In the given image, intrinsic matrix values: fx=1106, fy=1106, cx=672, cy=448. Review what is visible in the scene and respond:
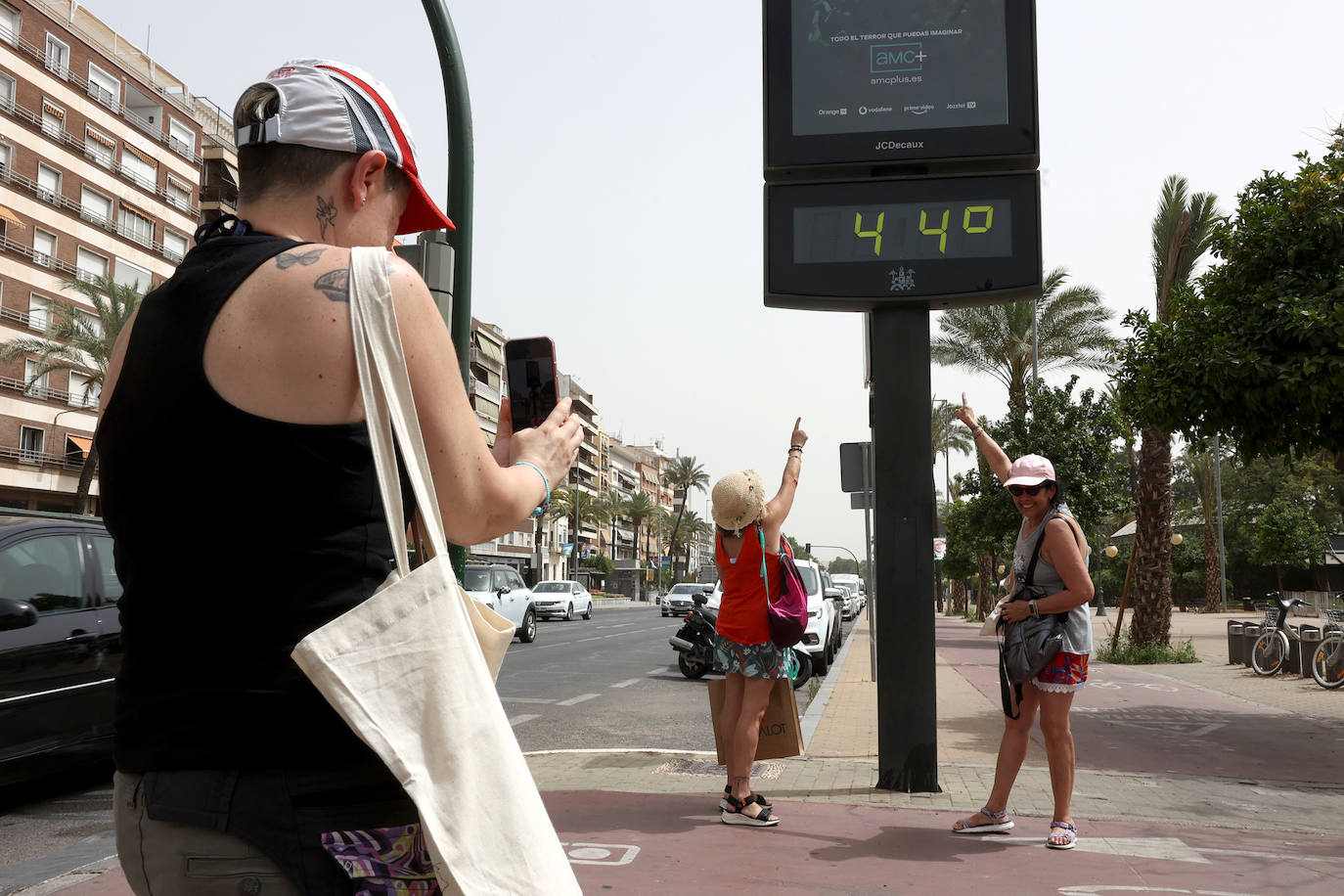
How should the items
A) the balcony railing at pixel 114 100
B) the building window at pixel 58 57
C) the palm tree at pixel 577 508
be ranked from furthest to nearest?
the palm tree at pixel 577 508 < the building window at pixel 58 57 < the balcony railing at pixel 114 100

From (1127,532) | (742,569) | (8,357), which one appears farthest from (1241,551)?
(742,569)

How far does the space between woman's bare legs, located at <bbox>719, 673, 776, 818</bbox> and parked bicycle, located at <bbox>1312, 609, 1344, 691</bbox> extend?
37.5 feet

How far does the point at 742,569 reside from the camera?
583 centimetres

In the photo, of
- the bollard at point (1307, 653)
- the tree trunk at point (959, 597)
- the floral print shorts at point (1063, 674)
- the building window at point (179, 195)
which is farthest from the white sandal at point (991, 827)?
the tree trunk at point (959, 597)

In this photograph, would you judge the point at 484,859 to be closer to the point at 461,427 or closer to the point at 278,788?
the point at 278,788

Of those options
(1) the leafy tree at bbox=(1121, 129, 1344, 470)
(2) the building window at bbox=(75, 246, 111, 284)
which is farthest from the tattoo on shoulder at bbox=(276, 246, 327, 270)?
(2) the building window at bbox=(75, 246, 111, 284)

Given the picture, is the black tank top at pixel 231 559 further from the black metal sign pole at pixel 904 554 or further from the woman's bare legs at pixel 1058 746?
the black metal sign pole at pixel 904 554

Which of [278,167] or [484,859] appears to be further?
[278,167]

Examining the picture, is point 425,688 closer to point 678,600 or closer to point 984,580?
point 984,580

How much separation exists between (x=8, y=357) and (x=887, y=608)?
3759cm

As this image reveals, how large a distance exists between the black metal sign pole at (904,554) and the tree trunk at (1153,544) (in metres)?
13.6

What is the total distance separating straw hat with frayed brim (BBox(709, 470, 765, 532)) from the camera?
5.80m

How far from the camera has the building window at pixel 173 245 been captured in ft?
154

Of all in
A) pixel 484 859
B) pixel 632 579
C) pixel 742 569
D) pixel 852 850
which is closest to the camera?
pixel 484 859
